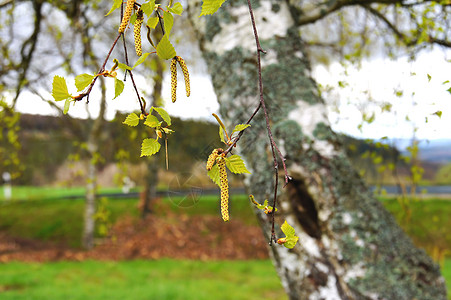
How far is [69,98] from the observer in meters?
0.82

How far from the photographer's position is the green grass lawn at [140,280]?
19.2ft

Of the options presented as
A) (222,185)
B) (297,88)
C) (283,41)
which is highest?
(283,41)

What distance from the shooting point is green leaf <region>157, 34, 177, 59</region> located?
80 centimetres

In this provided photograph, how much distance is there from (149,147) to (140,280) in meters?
6.46

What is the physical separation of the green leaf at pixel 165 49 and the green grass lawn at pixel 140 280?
5.35m

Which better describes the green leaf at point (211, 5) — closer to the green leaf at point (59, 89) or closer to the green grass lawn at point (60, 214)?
the green leaf at point (59, 89)

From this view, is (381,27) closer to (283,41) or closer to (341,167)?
(283,41)

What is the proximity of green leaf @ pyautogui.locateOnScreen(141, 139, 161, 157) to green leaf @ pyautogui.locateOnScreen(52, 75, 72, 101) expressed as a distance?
0.22m

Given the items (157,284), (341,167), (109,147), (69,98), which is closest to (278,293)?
(157,284)

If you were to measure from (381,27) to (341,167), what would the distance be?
9.46 feet

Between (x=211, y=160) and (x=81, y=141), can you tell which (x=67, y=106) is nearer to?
(x=211, y=160)

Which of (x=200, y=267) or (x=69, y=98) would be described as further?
(x=200, y=267)

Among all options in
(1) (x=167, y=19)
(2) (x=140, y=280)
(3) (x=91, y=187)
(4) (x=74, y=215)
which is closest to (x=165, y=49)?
(1) (x=167, y=19)

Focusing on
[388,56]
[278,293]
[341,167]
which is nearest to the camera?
[341,167]
